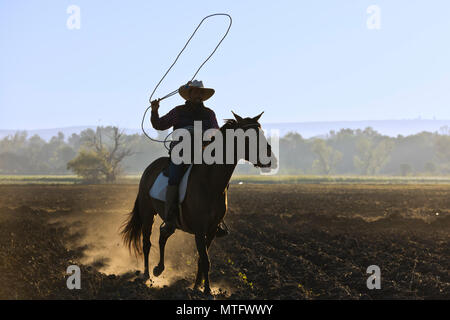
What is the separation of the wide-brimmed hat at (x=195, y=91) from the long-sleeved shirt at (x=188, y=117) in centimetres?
18

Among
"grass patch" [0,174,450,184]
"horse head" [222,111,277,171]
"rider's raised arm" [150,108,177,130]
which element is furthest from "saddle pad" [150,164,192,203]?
"grass patch" [0,174,450,184]

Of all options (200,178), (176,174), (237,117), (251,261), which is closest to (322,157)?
(251,261)

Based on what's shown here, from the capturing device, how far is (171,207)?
9109 millimetres

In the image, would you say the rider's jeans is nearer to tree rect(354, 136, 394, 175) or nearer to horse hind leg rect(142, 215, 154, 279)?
horse hind leg rect(142, 215, 154, 279)

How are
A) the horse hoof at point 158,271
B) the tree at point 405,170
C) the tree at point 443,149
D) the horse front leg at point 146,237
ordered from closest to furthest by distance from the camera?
the horse hoof at point 158,271, the horse front leg at point 146,237, the tree at point 405,170, the tree at point 443,149

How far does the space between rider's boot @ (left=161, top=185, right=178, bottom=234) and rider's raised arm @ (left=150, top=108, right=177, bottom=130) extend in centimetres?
121

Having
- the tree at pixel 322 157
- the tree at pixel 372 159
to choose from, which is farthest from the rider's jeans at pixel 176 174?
the tree at pixel 372 159

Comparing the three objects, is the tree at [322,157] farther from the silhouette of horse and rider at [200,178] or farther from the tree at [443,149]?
the silhouette of horse and rider at [200,178]

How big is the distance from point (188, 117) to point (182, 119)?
109 millimetres

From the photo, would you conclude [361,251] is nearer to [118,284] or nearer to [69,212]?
[118,284]

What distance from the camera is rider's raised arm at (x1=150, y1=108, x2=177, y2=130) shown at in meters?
9.60

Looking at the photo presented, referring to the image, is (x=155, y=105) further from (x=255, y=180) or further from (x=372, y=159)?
(x=372, y=159)

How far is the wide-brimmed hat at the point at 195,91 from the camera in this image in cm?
945
